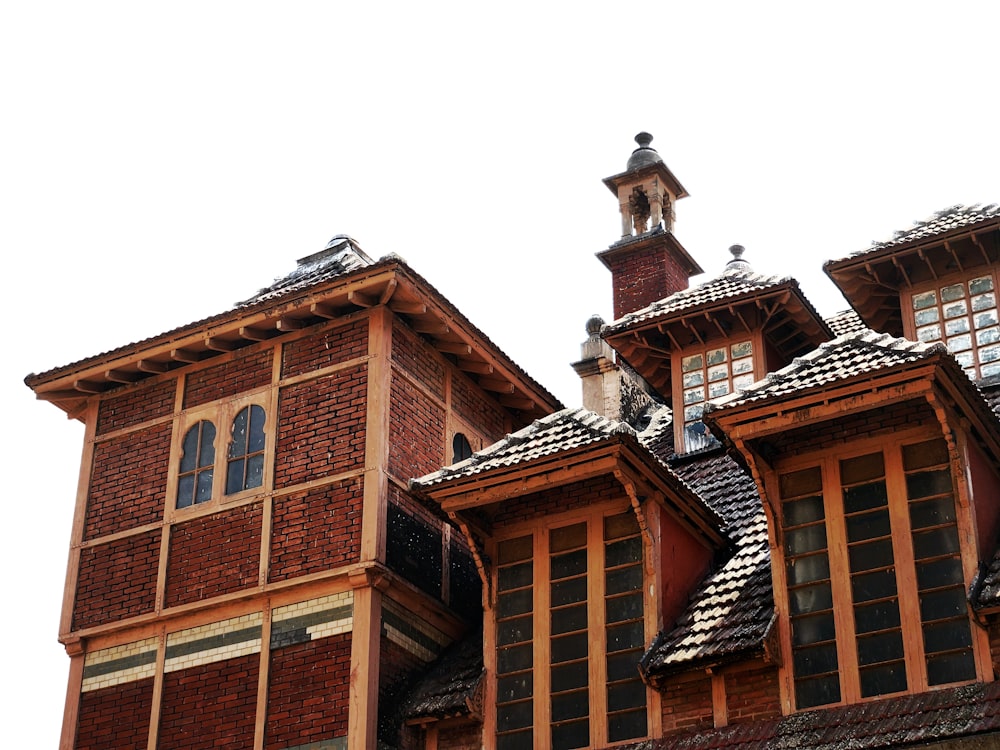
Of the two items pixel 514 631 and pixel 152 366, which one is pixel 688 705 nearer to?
pixel 514 631

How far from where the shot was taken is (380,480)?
17.0m

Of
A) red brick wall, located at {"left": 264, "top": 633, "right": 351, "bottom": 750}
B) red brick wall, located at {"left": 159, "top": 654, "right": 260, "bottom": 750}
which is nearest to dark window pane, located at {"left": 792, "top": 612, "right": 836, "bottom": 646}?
red brick wall, located at {"left": 264, "top": 633, "right": 351, "bottom": 750}

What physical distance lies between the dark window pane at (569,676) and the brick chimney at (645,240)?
9813 mm

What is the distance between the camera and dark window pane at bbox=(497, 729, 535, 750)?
1505 cm

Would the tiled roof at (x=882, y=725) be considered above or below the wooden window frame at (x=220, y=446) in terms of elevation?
below

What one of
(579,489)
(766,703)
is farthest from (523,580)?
(766,703)

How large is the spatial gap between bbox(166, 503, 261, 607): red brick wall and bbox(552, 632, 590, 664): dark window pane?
3761mm

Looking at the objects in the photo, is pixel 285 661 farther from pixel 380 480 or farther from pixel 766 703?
pixel 766 703

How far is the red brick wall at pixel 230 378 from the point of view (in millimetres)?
18688

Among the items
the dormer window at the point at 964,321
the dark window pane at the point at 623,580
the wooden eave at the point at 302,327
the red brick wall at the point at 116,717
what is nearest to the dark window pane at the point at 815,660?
the dark window pane at the point at 623,580

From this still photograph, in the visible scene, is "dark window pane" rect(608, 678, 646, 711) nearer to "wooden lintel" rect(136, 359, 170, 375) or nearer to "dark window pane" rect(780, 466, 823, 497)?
"dark window pane" rect(780, 466, 823, 497)

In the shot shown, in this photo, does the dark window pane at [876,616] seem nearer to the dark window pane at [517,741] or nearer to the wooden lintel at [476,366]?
the dark window pane at [517,741]

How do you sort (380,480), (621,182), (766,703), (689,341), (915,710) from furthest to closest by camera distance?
(621,182), (689,341), (380,480), (766,703), (915,710)

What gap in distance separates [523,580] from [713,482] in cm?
308
